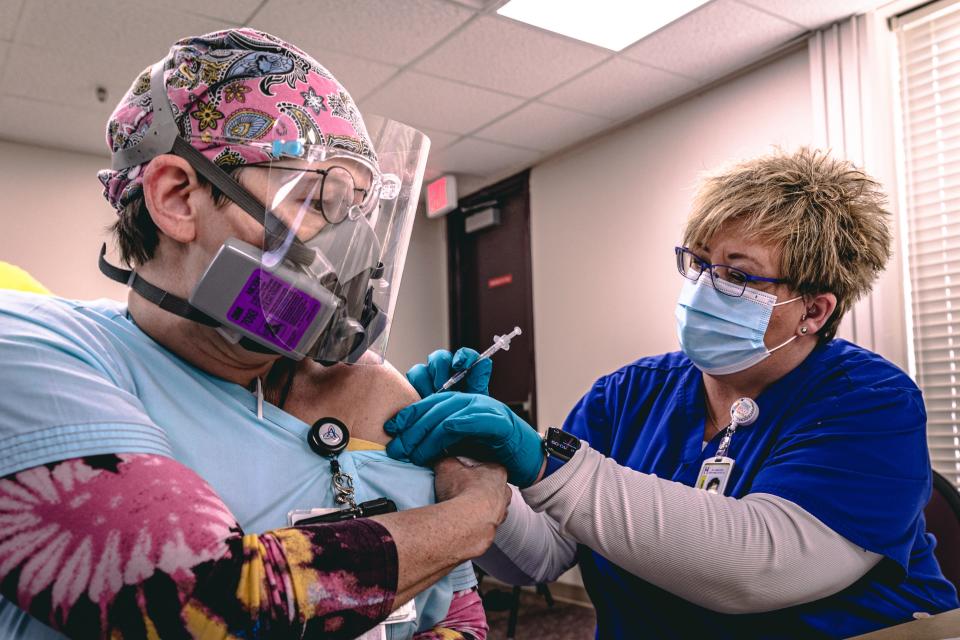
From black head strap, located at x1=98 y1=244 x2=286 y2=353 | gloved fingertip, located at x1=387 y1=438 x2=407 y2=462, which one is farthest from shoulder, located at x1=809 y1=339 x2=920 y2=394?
black head strap, located at x1=98 y1=244 x2=286 y2=353

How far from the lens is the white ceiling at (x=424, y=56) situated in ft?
9.84

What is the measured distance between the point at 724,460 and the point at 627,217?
3.03 metres

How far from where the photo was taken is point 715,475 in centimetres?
142

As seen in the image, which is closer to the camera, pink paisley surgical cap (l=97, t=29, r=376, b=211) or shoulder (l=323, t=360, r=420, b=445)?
pink paisley surgical cap (l=97, t=29, r=376, b=211)

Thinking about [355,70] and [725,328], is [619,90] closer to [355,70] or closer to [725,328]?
[355,70]

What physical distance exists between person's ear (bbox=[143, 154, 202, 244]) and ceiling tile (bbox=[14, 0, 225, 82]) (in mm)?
2511

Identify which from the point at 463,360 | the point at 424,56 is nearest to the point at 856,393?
the point at 463,360

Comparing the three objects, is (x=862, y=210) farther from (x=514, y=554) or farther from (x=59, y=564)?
(x=59, y=564)

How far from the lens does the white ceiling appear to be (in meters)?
3.00

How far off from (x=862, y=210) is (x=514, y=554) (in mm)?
1074

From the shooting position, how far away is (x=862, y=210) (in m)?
1.58

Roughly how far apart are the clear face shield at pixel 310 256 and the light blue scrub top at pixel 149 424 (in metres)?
0.10

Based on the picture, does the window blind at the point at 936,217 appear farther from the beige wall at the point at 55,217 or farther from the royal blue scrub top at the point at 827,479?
the beige wall at the point at 55,217

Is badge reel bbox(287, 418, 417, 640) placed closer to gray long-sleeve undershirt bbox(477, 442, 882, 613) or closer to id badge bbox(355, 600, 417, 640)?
id badge bbox(355, 600, 417, 640)
